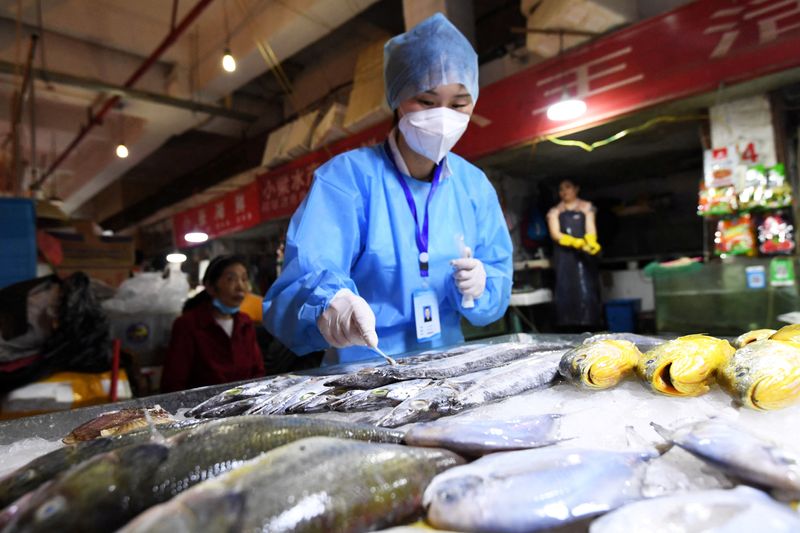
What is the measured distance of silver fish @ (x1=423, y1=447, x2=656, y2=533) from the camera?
635mm

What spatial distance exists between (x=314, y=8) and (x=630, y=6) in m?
3.63

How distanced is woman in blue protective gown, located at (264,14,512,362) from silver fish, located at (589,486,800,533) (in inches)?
53.4

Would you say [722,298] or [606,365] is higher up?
[606,365]

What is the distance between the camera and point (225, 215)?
1006 centimetres

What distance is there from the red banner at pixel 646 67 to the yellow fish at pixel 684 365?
3.54 meters

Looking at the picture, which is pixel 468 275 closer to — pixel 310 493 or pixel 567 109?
pixel 310 493

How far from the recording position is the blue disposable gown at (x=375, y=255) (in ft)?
6.15

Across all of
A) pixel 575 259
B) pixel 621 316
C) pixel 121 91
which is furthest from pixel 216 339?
pixel 621 316

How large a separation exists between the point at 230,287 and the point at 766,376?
3.94 m

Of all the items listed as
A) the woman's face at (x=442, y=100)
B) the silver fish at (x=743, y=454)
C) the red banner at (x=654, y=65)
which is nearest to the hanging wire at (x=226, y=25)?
the red banner at (x=654, y=65)

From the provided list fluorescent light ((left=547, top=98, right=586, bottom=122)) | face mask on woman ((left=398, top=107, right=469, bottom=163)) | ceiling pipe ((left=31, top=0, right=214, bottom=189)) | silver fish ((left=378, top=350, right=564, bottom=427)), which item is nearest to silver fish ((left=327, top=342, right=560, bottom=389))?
silver fish ((left=378, top=350, right=564, bottom=427))

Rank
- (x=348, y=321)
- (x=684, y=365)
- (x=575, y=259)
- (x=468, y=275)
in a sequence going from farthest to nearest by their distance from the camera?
(x=575, y=259), (x=468, y=275), (x=348, y=321), (x=684, y=365)

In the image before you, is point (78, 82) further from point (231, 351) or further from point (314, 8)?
point (231, 351)

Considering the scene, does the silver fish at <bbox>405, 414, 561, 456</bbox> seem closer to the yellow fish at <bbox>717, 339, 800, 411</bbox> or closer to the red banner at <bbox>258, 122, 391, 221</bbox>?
the yellow fish at <bbox>717, 339, 800, 411</bbox>
